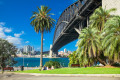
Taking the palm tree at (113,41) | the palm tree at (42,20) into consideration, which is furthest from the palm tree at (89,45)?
the palm tree at (42,20)

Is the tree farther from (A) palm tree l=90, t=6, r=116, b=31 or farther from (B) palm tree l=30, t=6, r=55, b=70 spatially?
(A) palm tree l=90, t=6, r=116, b=31

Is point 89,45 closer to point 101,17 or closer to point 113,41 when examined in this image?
point 113,41

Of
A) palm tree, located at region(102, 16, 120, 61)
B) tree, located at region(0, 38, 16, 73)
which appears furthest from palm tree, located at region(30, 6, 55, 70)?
palm tree, located at region(102, 16, 120, 61)

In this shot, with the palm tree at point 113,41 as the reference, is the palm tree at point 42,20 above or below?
above

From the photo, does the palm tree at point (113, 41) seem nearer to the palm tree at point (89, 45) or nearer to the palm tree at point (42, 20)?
the palm tree at point (89, 45)

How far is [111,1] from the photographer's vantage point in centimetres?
2978

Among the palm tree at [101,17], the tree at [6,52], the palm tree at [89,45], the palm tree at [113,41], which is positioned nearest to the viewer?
the palm tree at [113,41]

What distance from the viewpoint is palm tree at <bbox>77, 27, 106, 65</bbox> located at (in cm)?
2334

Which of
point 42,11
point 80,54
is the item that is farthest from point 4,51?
point 80,54

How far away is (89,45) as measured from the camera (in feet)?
78.8

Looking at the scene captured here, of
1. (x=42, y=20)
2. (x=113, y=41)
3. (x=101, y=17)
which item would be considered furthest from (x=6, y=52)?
(x=113, y=41)

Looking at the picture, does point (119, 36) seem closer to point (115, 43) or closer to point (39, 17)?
point (115, 43)

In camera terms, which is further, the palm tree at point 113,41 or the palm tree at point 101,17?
the palm tree at point 101,17

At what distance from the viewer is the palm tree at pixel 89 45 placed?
23344mm
